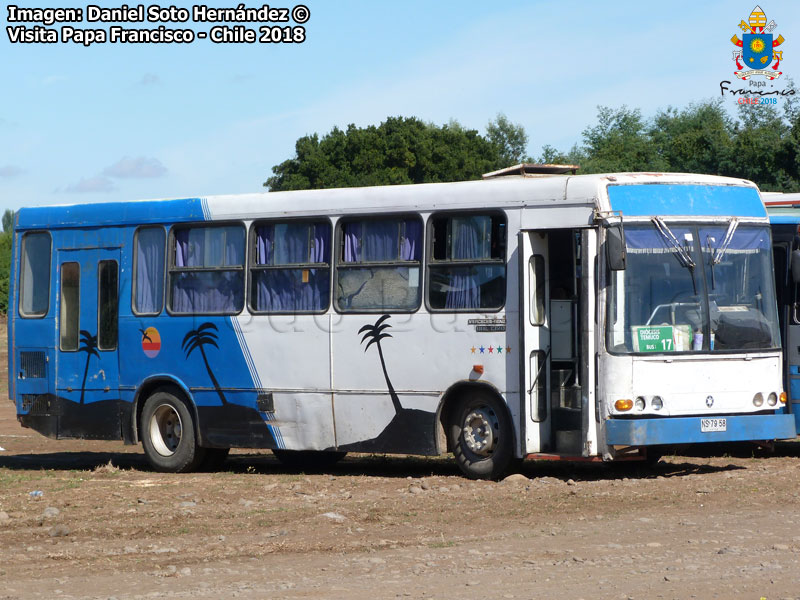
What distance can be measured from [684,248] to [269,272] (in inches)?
190

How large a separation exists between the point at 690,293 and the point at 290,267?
459cm

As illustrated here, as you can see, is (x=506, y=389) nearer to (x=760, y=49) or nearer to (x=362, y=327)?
(x=362, y=327)

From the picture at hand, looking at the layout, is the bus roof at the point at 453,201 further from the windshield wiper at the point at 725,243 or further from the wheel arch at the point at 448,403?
the wheel arch at the point at 448,403

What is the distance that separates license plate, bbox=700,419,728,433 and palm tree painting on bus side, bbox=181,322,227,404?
5651 millimetres

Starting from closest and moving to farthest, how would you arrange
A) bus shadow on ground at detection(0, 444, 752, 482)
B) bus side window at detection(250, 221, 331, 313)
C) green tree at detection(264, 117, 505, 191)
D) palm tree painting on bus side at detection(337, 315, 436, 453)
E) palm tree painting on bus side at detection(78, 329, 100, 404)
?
palm tree painting on bus side at detection(337, 315, 436, 453)
bus shadow on ground at detection(0, 444, 752, 482)
bus side window at detection(250, 221, 331, 313)
palm tree painting on bus side at detection(78, 329, 100, 404)
green tree at detection(264, 117, 505, 191)

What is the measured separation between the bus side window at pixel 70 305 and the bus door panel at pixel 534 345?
631cm

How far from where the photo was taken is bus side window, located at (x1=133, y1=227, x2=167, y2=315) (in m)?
16.8

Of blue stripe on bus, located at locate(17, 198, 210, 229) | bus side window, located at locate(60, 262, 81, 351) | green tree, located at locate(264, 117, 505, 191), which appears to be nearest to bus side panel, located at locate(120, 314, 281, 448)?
bus side window, located at locate(60, 262, 81, 351)

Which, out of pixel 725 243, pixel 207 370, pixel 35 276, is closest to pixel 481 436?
pixel 725 243

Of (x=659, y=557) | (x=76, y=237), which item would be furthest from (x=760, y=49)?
(x=659, y=557)

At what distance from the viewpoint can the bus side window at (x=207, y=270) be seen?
53.1 feet

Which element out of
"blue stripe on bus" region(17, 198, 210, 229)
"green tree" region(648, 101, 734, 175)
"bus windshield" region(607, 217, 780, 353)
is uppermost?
"green tree" region(648, 101, 734, 175)

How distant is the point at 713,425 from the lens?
13.6 meters

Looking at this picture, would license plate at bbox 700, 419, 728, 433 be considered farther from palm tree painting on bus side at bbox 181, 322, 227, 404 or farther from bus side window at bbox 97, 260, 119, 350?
bus side window at bbox 97, 260, 119, 350
